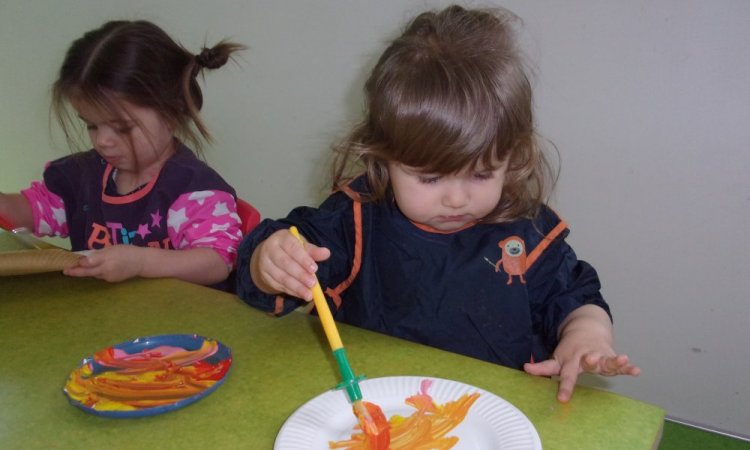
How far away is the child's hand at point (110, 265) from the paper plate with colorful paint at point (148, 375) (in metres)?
0.22

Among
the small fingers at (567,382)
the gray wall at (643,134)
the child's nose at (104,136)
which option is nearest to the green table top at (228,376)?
the small fingers at (567,382)

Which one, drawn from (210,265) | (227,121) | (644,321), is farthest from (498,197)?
(227,121)

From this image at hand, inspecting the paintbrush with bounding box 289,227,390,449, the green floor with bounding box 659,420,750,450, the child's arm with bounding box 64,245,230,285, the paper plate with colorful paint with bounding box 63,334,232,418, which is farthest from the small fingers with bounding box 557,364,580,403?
the green floor with bounding box 659,420,750,450

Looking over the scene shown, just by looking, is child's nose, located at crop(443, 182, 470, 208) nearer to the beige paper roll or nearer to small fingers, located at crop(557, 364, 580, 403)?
small fingers, located at crop(557, 364, 580, 403)

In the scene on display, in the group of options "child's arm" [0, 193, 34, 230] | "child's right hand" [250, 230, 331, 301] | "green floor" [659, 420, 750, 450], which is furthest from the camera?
"green floor" [659, 420, 750, 450]

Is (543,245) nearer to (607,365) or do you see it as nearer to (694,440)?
(607,365)

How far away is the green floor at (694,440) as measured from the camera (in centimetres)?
155

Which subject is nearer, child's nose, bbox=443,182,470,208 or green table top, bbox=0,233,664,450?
green table top, bbox=0,233,664,450

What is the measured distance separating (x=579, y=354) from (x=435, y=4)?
1.13 metres

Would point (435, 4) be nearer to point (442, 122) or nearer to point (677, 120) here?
point (677, 120)

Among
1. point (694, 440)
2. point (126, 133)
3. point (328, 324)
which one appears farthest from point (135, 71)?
point (694, 440)

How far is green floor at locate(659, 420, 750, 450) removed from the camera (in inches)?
61.2

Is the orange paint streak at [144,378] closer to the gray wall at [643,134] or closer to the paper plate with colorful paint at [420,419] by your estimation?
the paper plate with colorful paint at [420,419]

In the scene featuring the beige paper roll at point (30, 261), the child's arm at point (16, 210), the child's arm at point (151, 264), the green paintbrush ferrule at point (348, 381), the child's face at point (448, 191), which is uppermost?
the child's face at point (448, 191)
